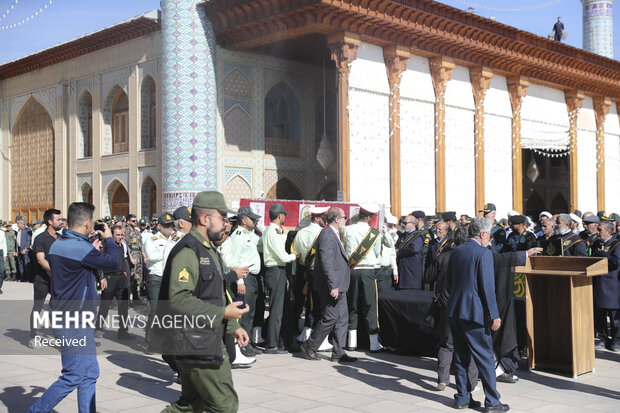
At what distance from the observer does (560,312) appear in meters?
7.38

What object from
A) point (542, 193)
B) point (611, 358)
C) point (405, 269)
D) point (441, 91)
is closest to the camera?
point (611, 358)

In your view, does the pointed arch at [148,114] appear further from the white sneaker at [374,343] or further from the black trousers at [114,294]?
the white sneaker at [374,343]

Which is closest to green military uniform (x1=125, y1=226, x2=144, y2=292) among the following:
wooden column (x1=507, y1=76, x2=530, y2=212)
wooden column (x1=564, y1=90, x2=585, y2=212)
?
wooden column (x1=507, y1=76, x2=530, y2=212)

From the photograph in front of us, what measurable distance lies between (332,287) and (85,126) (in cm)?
1763

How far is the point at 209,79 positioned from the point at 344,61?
3685 millimetres

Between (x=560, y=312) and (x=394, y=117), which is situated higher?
(x=394, y=117)

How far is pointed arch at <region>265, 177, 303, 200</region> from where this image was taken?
21031 mm

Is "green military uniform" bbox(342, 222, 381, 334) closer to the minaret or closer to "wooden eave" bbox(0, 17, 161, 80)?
"wooden eave" bbox(0, 17, 161, 80)

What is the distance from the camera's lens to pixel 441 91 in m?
20.2

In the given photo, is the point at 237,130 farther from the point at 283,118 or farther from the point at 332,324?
the point at 332,324

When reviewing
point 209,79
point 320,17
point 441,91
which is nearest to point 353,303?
point 320,17

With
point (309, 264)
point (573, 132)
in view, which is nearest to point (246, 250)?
point (309, 264)

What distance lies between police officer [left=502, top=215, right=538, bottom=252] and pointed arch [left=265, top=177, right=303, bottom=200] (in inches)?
486

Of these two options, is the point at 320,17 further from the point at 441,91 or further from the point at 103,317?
the point at 103,317
